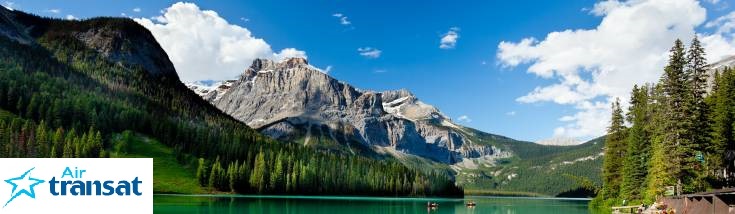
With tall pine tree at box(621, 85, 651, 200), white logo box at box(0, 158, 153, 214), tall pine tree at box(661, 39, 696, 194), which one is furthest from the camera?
tall pine tree at box(621, 85, 651, 200)

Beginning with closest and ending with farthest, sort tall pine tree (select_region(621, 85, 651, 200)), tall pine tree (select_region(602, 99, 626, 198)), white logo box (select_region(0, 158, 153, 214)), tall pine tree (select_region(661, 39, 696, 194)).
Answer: white logo box (select_region(0, 158, 153, 214))
tall pine tree (select_region(661, 39, 696, 194))
tall pine tree (select_region(621, 85, 651, 200))
tall pine tree (select_region(602, 99, 626, 198))

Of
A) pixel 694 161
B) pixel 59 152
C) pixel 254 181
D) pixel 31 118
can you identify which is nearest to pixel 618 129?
pixel 694 161

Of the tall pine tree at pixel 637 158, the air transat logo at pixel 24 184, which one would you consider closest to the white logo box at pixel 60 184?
the air transat logo at pixel 24 184

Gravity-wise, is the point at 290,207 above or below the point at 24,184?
below

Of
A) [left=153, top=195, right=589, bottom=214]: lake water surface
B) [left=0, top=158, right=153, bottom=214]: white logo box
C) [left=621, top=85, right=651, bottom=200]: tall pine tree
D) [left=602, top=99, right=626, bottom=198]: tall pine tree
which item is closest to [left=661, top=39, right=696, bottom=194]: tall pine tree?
[left=621, top=85, right=651, bottom=200]: tall pine tree

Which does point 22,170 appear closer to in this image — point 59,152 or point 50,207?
point 50,207

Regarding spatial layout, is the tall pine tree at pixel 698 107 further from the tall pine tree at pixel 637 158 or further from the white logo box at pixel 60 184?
the white logo box at pixel 60 184

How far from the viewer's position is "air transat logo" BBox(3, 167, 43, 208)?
1836 centimetres

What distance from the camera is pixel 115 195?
18625mm

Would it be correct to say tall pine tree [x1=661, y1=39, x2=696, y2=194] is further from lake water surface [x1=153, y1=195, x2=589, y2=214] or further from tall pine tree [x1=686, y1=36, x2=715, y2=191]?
lake water surface [x1=153, y1=195, x2=589, y2=214]

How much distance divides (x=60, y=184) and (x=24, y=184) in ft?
3.50

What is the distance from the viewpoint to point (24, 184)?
724 inches

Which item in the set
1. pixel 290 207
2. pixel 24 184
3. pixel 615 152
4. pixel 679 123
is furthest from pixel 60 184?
pixel 615 152

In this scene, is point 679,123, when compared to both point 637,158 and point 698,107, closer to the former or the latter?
point 698,107
